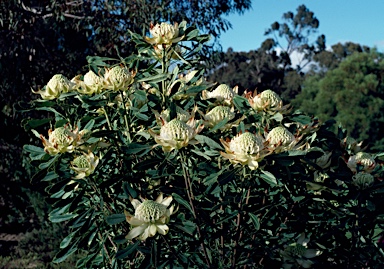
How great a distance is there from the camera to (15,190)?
7434 millimetres

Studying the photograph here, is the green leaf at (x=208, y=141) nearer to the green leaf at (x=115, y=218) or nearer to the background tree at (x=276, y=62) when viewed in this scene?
the green leaf at (x=115, y=218)

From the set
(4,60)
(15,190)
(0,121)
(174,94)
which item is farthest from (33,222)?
(174,94)

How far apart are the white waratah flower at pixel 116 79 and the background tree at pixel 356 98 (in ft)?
52.1

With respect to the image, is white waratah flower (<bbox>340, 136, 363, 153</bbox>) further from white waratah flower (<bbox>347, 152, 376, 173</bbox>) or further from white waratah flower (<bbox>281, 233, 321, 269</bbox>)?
white waratah flower (<bbox>281, 233, 321, 269</bbox>)

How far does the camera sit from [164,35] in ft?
6.43

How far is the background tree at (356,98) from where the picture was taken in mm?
17375

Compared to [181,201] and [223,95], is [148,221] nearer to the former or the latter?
[181,201]

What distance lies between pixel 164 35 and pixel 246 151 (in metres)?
0.57

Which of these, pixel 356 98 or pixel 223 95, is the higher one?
pixel 356 98

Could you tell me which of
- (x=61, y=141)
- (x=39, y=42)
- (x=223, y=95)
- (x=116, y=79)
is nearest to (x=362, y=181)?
(x=223, y=95)

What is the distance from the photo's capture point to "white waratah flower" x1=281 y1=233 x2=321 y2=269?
85.6 inches

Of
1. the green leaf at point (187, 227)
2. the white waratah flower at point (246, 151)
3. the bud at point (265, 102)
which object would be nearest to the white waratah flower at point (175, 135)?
the white waratah flower at point (246, 151)

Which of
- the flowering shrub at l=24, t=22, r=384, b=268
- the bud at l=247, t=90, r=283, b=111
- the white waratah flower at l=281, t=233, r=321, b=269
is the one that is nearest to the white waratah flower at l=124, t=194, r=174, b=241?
the flowering shrub at l=24, t=22, r=384, b=268

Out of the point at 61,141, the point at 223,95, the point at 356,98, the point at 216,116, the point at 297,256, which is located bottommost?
the point at 297,256
